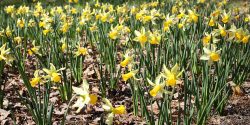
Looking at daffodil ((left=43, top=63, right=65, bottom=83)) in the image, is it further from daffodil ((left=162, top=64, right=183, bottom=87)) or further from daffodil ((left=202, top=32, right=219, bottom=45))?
daffodil ((left=202, top=32, right=219, bottom=45))

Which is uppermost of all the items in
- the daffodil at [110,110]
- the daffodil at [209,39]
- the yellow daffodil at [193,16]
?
the yellow daffodil at [193,16]

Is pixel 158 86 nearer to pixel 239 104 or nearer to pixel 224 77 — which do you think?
pixel 224 77

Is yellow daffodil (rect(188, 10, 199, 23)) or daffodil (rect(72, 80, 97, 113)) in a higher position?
yellow daffodil (rect(188, 10, 199, 23))

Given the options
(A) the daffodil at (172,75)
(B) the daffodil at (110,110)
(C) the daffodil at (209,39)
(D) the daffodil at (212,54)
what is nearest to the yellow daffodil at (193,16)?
(C) the daffodil at (209,39)

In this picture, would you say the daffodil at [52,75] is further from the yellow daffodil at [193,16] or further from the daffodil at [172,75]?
the yellow daffodil at [193,16]

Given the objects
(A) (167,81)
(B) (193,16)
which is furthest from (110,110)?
(B) (193,16)

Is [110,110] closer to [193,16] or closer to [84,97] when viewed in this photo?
[84,97]

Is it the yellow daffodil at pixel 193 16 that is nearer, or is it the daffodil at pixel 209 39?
the daffodil at pixel 209 39

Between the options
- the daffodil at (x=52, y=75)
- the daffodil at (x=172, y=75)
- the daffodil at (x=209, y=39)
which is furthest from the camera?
the daffodil at (x=209, y=39)

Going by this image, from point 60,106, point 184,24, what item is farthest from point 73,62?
point 184,24

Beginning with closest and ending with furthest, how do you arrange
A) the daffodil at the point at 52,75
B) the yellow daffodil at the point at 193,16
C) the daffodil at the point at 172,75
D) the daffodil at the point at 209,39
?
the daffodil at the point at 172,75 < the daffodil at the point at 52,75 < the daffodil at the point at 209,39 < the yellow daffodil at the point at 193,16

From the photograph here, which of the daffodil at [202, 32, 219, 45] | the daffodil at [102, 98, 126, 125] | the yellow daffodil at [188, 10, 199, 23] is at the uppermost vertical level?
the yellow daffodil at [188, 10, 199, 23]

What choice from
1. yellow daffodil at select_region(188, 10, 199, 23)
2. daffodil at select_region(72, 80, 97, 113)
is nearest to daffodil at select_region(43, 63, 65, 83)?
daffodil at select_region(72, 80, 97, 113)

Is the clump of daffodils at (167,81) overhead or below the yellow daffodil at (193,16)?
below
